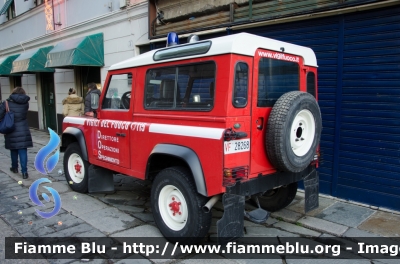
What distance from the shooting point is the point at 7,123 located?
229 inches

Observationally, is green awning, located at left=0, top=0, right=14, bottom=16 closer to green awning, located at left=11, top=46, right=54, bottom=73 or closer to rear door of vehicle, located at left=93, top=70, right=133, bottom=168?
green awning, located at left=11, top=46, right=54, bottom=73

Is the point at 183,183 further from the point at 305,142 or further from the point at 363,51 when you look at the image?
the point at 363,51

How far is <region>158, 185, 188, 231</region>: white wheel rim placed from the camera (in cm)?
342

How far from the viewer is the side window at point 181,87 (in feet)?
10.6

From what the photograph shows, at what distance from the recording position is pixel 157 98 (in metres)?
3.83

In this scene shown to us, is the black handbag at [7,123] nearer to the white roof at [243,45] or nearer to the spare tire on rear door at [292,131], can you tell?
the white roof at [243,45]

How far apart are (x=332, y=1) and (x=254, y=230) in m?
3.82

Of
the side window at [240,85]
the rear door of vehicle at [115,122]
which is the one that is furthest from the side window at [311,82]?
the rear door of vehicle at [115,122]

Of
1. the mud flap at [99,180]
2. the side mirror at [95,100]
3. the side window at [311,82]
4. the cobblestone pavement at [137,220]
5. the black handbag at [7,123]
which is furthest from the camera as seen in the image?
the black handbag at [7,123]

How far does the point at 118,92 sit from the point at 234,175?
2.35 metres

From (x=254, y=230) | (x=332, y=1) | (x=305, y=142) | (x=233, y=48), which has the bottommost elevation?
(x=254, y=230)

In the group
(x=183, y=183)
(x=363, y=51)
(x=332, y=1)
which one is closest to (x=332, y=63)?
(x=363, y=51)

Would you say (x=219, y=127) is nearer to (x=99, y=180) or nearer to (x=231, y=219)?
(x=231, y=219)

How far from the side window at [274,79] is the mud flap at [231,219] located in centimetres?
102
